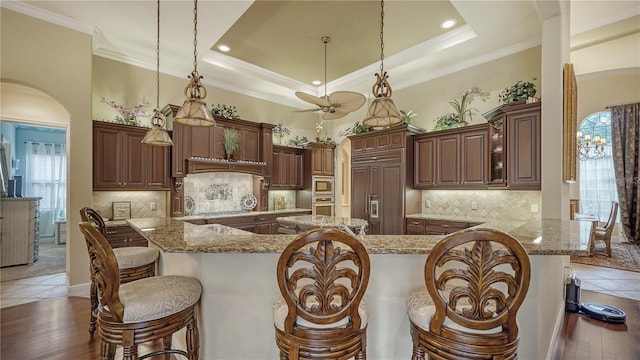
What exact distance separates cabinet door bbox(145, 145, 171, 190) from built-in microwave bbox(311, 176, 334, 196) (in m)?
3.00

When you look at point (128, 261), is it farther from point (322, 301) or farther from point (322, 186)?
point (322, 186)

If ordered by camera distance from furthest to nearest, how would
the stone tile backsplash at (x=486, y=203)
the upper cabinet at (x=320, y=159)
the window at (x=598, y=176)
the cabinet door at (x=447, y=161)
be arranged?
the window at (x=598, y=176), the upper cabinet at (x=320, y=159), the cabinet door at (x=447, y=161), the stone tile backsplash at (x=486, y=203)

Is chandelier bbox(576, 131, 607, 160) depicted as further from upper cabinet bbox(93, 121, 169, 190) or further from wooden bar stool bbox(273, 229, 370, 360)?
upper cabinet bbox(93, 121, 169, 190)

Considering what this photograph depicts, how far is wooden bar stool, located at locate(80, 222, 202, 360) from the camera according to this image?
1428mm

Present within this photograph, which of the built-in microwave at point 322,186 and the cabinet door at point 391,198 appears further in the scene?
the built-in microwave at point 322,186

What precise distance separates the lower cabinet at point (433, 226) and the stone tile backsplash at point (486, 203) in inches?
22.3

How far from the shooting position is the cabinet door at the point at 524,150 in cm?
358

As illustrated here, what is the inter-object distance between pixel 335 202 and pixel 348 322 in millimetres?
5647

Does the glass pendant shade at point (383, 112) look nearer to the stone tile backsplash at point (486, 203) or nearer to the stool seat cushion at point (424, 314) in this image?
the stool seat cushion at point (424, 314)

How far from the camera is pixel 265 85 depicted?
5.95 metres

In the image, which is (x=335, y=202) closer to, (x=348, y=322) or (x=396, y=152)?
(x=396, y=152)

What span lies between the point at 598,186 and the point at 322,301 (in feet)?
32.6

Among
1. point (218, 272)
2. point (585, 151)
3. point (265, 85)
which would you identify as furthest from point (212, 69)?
point (585, 151)

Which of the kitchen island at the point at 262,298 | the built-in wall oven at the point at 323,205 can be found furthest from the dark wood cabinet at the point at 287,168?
the kitchen island at the point at 262,298
